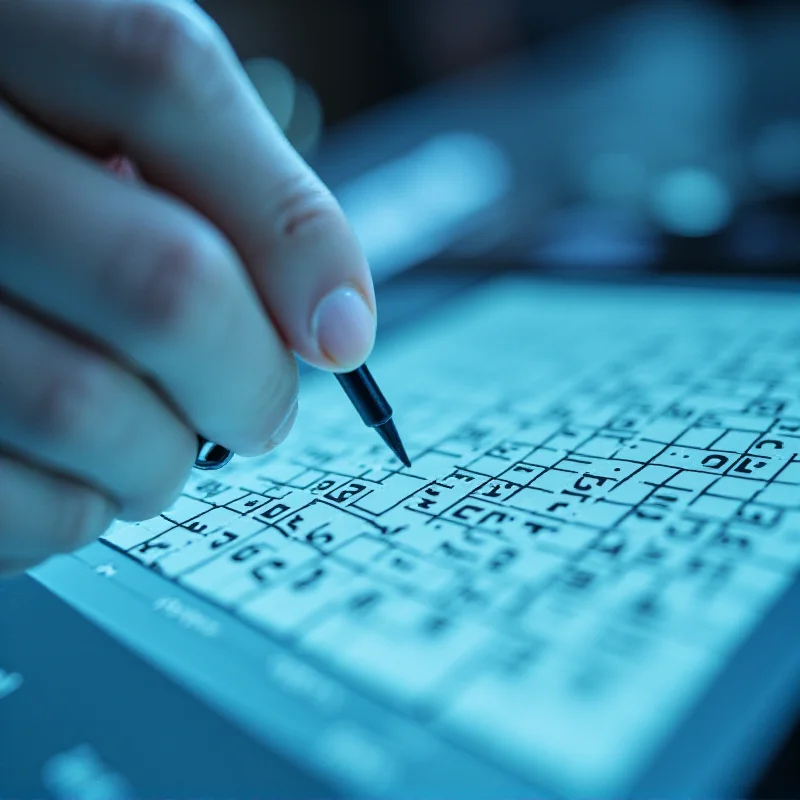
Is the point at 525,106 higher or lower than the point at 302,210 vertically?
lower

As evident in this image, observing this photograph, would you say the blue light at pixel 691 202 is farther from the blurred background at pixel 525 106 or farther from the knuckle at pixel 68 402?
the knuckle at pixel 68 402

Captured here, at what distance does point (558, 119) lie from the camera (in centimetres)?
275

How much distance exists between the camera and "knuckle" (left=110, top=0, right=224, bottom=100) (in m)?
0.53

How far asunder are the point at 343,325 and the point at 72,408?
7.7 inches

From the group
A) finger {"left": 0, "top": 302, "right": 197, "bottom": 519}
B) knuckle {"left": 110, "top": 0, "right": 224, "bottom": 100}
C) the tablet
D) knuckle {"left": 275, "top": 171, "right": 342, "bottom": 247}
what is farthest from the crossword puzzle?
knuckle {"left": 110, "top": 0, "right": 224, "bottom": 100}

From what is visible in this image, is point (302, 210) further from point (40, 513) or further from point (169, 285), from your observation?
point (40, 513)

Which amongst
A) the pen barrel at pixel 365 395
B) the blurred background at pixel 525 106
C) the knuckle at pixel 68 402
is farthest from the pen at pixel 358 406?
the blurred background at pixel 525 106

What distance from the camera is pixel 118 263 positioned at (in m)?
0.50

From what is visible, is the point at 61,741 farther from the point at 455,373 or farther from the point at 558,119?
the point at 558,119

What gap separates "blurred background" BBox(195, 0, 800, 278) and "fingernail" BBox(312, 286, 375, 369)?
3.69ft

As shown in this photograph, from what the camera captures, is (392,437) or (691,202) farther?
(691,202)

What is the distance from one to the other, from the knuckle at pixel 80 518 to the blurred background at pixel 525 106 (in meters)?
1.16

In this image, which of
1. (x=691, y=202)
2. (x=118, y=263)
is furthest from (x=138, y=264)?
(x=691, y=202)

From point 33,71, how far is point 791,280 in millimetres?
970
